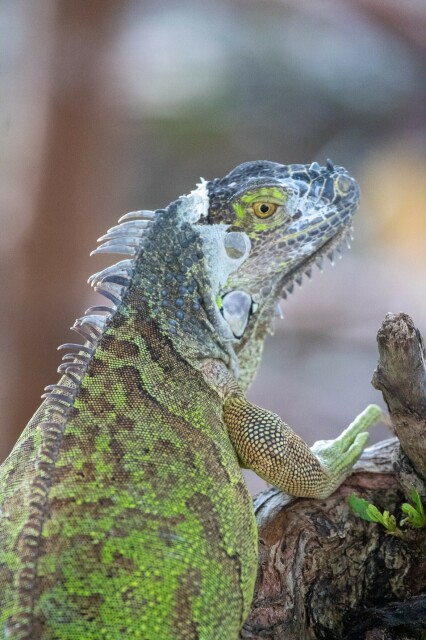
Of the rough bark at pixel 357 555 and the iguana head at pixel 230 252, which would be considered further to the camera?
the iguana head at pixel 230 252

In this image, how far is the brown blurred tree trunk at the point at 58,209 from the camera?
7.22 meters

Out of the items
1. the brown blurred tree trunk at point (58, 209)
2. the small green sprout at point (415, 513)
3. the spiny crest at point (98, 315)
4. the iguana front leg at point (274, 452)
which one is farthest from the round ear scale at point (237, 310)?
the brown blurred tree trunk at point (58, 209)

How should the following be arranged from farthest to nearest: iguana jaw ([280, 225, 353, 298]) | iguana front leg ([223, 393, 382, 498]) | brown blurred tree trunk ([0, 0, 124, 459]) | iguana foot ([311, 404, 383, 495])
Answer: brown blurred tree trunk ([0, 0, 124, 459]), iguana jaw ([280, 225, 353, 298]), iguana foot ([311, 404, 383, 495]), iguana front leg ([223, 393, 382, 498])

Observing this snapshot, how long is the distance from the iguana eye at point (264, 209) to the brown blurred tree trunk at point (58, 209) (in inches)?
165

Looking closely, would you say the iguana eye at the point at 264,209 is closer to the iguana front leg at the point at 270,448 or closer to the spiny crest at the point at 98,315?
the spiny crest at the point at 98,315

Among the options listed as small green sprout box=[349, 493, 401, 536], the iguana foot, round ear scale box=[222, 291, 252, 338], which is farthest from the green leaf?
round ear scale box=[222, 291, 252, 338]

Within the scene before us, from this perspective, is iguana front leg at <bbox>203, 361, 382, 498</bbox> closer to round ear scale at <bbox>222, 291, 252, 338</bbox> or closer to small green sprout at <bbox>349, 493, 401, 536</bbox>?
small green sprout at <bbox>349, 493, 401, 536</bbox>

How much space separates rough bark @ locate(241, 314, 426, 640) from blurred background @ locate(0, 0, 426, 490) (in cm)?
455

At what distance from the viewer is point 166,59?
12.0m

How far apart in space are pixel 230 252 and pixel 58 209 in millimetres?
4308

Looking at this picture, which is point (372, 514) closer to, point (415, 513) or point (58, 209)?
point (415, 513)

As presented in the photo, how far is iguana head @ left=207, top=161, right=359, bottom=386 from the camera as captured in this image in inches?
139

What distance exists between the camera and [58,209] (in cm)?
738

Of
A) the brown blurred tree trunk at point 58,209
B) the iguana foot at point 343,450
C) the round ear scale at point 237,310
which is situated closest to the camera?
the iguana foot at point 343,450
